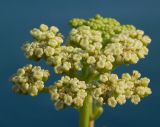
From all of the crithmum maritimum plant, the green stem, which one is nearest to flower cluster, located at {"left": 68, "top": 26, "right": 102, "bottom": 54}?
the crithmum maritimum plant

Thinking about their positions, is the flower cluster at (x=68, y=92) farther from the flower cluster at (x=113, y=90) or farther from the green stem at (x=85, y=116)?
the green stem at (x=85, y=116)

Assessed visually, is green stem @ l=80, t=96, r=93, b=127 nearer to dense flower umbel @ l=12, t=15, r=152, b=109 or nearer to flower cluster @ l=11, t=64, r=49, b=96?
dense flower umbel @ l=12, t=15, r=152, b=109

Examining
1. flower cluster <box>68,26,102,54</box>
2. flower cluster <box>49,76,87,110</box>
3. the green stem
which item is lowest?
flower cluster <box>49,76,87,110</box>

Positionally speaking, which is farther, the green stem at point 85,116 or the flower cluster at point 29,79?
the green stem at point 85,116

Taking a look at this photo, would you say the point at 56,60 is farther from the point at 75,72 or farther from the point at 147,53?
the point at 147,53

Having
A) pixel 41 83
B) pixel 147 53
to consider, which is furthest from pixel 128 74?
pixel 41 83

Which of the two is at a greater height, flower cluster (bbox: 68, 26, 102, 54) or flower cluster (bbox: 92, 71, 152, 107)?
flower cluster (bbox: 68, 26, 102, 54)

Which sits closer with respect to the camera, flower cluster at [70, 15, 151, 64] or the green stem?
flower cluster at [70, 15, 151, 64]

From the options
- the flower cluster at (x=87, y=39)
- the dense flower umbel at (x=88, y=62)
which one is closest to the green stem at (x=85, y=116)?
the dense flower umbel at (x=88, y=62)
